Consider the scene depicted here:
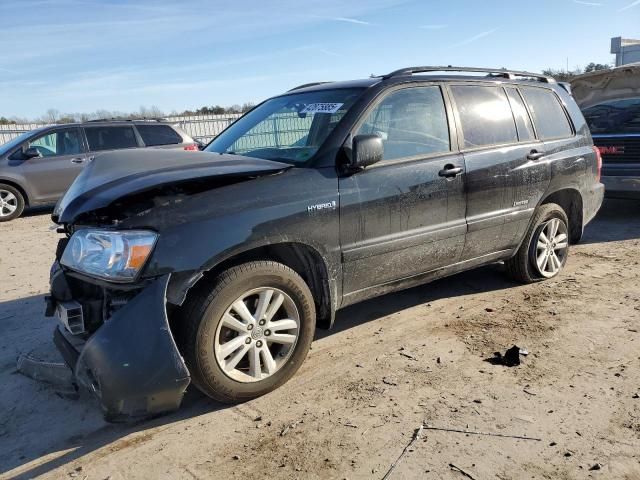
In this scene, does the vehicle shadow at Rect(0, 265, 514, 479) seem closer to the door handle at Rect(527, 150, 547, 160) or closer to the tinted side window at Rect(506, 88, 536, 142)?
the door handle at Rect(527, 150, 547, 160)

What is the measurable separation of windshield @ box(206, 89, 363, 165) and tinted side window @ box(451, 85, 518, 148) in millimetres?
1032

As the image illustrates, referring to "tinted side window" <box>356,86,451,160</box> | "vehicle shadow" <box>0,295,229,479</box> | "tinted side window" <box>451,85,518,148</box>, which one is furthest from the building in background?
"vehicle shadow" <box>0,295,229,479</box>

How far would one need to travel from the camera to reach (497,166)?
14.9ft

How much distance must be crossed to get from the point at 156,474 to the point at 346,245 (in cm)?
178

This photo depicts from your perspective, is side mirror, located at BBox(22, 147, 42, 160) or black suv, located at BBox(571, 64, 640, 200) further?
side mirror, located at BBox(22, 147, 42, 160)

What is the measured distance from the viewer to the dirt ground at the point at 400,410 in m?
2.69

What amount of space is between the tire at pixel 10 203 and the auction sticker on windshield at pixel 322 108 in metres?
8.29

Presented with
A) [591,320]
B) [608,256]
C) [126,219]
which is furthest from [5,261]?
[608,256]

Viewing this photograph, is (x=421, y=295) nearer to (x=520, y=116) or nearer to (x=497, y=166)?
(x=497, y=166)

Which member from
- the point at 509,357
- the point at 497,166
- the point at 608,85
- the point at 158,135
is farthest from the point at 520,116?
the point at 158,135

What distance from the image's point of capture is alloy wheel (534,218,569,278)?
521 cm

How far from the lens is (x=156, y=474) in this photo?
2.67m

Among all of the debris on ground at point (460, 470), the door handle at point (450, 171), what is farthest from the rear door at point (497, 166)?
the debris on ground at point (460, 470)

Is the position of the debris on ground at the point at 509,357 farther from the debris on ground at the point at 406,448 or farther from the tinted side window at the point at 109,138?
the tinted side window at the point at 109,138
